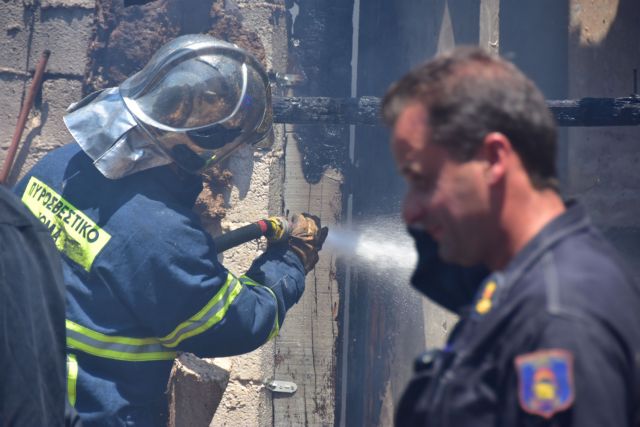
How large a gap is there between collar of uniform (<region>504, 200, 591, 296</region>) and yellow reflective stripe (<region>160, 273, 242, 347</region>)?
1730 mm

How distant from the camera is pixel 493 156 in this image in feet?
4.61

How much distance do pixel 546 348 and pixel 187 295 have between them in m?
1.86

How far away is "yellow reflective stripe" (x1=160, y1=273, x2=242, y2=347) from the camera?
2.93 m

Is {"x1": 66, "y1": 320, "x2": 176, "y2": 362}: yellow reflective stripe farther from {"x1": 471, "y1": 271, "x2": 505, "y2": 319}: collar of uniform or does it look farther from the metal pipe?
{"x1": 471, "y1": 271, "x2": 505, "y2": 319}: collar of uniform

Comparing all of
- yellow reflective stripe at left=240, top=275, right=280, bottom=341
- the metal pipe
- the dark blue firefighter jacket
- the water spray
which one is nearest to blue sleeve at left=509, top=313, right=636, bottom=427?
the dark blue firefighter jacket

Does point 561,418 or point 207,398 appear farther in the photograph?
point 207,398

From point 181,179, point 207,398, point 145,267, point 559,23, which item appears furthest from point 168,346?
point 559,23

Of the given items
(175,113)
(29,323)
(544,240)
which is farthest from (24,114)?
(544,240)

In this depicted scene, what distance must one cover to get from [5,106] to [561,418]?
153 inches

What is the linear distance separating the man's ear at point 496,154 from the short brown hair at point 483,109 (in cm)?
1

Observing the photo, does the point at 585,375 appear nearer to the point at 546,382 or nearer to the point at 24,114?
the point at 546,382

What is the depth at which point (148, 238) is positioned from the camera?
287 cm

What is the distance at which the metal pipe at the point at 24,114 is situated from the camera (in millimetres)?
4141

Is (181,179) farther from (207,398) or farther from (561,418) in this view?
(561,418)
